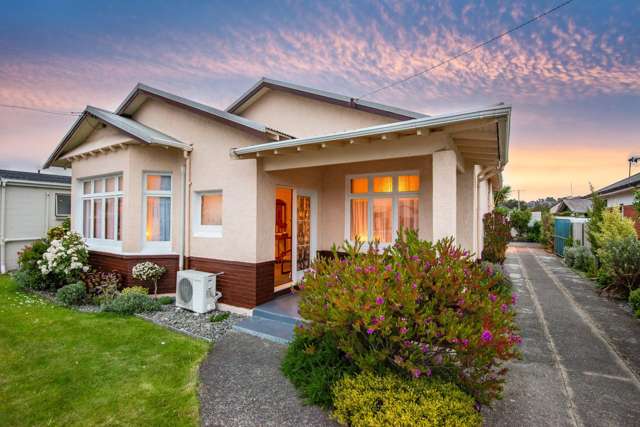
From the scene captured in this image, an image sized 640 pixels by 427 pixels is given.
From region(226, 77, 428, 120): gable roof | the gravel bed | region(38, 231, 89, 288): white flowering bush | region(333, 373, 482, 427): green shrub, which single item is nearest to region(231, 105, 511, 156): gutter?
region(226, 77, 428, 120): gable roof

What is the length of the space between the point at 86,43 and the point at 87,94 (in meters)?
2.60

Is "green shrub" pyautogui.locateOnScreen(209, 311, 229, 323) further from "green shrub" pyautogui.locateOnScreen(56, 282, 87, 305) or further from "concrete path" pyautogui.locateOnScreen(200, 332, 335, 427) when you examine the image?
"green shrub" pyautogui.locateOnScreen(56, 282, 87, 305)

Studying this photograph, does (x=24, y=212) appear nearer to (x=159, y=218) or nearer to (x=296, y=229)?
(x=159, y=218)

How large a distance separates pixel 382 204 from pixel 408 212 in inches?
25.9

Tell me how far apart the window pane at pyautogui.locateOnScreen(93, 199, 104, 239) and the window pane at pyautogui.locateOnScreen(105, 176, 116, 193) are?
1.90 ft

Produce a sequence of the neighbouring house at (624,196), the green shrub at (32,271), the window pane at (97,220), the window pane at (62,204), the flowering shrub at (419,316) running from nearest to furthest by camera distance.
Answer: the flowering shrub at (419,316) < the green shrub at (32,271) < the window pane at (97,220) < the neighbouring house at (624,196) < the window pane at (62,204)

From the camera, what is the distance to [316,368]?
3803mm

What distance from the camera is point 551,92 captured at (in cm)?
988

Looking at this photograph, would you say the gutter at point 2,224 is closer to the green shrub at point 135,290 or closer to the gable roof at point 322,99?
the green shrub at point 135,290

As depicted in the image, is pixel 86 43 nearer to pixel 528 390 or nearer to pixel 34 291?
pixel 34 291

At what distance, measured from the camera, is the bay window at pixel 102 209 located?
8.42m

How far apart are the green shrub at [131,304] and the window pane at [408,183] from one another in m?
6.30

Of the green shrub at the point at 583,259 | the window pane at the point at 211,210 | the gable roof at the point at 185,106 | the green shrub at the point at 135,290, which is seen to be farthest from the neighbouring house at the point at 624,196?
the green shrub at the point at 135,290

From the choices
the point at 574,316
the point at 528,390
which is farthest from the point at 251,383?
the point at 574,316
